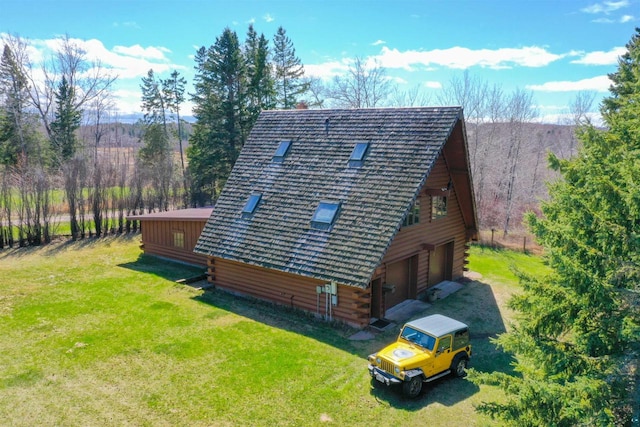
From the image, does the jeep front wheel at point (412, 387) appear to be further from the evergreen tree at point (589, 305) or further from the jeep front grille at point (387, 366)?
the evergreen tree at point (589, 305)

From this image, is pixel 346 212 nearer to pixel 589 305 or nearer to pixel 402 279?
pixel 402 279

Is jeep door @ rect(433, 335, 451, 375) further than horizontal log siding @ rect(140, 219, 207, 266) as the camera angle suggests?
No

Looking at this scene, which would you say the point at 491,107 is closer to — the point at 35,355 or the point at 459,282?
the point at 459,282

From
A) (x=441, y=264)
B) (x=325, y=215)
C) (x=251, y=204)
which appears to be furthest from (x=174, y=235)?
(x=441, y=264)

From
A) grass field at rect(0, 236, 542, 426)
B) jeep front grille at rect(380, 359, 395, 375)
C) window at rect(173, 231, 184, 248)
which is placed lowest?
grass field at rect(0, 236, 542, 426)

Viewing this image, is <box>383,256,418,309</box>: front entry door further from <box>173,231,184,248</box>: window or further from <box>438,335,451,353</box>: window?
<box>173,231,184,248</box>: window

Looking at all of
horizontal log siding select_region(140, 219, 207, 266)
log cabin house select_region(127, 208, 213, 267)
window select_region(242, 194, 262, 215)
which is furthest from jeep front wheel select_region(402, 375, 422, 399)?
horizontal log siding select_region(140, 219, 207, 266)

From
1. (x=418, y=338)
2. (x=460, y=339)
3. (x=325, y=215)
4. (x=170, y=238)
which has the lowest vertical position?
(x=460, y=339)

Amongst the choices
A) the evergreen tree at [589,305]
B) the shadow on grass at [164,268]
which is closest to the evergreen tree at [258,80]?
A: the shadow on grass at [164,268]
